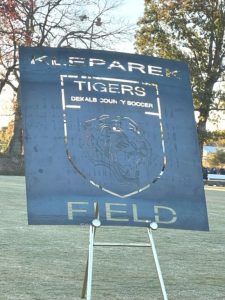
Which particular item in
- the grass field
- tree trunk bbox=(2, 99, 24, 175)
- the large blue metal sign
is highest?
tree trunk bbox=(2, 99, 24, 175)

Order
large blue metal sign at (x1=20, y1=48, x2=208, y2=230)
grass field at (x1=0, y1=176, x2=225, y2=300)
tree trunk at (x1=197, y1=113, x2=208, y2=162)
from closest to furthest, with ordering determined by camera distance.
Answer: large blue metal sign at (x1=20, y1=48, x2=208, y2=230) → grass field at (x1=0, y1=176, x2=225, y2=300) → tree trunk at (x1=197, y1=113, x2=208, y2=162)

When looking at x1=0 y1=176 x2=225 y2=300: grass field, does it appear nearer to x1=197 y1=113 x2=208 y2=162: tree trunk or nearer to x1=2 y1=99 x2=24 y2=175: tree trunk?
x1=2 y1=99 x2=24 y2=175: tree trunk

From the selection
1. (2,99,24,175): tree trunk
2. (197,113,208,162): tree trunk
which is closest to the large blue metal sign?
(2,99,24,175): tree trunk

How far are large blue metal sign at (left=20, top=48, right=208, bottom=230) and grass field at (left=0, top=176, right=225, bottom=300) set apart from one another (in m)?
0.94

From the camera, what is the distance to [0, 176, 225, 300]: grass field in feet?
15.1

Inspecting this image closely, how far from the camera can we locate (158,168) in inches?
152

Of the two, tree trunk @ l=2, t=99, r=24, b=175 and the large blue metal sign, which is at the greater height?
tree trunk @ l=2, t=99, r=24, b=175

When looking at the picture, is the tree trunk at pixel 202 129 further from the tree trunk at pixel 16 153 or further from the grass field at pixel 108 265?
the grass field at pixel 108 265

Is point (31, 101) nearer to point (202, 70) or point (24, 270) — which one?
point (24, 270)

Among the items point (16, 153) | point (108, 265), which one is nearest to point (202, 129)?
point (16, 153)

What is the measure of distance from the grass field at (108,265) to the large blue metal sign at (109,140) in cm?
94

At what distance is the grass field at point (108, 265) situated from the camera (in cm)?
459

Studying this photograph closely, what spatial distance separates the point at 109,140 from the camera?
12.5 ft

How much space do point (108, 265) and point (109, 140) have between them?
2.12 meters
